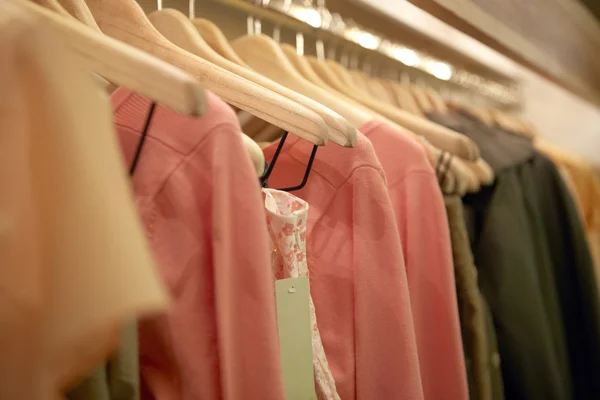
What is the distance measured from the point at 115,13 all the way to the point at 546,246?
0.82 meters

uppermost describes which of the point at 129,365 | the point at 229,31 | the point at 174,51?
the point at 229,31

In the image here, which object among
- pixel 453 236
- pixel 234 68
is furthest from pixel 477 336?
pixel 234 68

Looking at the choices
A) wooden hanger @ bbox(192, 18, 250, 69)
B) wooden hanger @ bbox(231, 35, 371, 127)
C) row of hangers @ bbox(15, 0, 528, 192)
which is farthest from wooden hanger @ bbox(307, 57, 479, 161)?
wooden hanger @ bbox(192, 18, 250, 69)

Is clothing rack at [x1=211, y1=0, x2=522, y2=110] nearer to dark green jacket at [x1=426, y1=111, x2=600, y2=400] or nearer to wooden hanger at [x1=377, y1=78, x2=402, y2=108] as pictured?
wooden hanger at [x1=377, y1=78, x2=402, y2=108]

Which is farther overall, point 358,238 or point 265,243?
point 358,238

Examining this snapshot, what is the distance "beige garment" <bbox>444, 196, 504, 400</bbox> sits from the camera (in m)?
0.74

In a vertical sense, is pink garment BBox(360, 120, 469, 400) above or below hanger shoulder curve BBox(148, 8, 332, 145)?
below

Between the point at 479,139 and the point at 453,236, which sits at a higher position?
the point at 479,139

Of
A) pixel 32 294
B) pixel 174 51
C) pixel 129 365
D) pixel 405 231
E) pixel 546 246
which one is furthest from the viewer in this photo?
pixel 546 246

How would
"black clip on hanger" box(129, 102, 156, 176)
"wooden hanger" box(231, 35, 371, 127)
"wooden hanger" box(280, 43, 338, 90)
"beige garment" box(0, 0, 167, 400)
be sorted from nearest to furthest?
"beige garment" box(0, 0, 167, 400) < "black clip on hanger" box(129, 102, 156, 176) < "wooden hanger" box(231, 35, 371, 127) < "wooden hanger" box(280, 43, 338, 90)

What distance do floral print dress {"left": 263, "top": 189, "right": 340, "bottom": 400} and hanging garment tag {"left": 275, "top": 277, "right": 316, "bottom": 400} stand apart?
0.09 ft

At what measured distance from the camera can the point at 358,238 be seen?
0.59 meters

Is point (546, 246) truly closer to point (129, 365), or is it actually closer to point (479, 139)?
point (479, 139)

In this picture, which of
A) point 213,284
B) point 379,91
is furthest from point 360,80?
point 213,284
